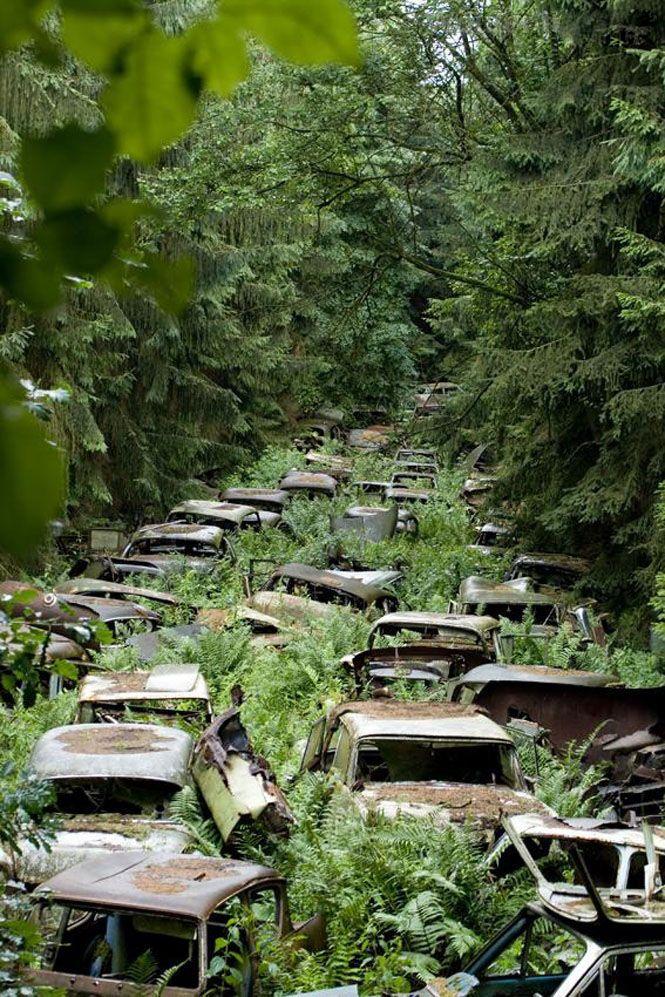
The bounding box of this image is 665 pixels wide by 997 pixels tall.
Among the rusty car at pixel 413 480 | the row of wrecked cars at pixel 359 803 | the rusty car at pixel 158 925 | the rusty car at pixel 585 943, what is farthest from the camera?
the rusty car at pixel 413 480

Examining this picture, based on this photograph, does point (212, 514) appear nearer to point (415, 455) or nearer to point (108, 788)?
point (108, 788)

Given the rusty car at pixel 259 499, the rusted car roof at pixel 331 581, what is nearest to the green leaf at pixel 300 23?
the rusted car roof at pixel 331 581

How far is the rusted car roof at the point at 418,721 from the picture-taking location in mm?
8352

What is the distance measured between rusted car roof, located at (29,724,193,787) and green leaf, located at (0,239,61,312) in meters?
7.21

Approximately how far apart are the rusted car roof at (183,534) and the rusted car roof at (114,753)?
10.0 meters

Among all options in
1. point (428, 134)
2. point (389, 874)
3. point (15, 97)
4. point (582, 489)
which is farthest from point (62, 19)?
point (428, 134)

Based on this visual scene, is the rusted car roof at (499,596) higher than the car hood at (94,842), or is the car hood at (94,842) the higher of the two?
the rusted car roof at (499,596)

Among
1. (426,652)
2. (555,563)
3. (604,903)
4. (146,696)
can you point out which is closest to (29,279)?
(604,903)

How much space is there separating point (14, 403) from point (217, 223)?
88.7ft

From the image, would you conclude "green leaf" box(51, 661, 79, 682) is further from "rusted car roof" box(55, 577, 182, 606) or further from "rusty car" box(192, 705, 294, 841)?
"rusted car roof" box(55, 577, 182, 606)

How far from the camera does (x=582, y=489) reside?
1806 cm

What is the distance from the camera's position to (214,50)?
75 centimetres

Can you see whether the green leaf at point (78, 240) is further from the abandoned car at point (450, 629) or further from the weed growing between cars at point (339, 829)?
the abandoned car at point (450, 629)

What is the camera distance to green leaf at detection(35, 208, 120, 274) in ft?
2.32
